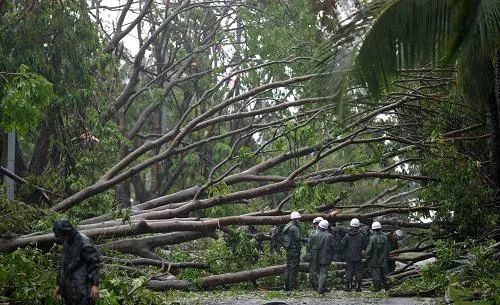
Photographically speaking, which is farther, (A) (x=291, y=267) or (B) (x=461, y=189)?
(A) (x=291, y=267)

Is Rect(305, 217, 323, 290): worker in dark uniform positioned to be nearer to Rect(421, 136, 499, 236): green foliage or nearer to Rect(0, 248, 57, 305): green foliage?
Rect(421, 136, 499, 236): green foliage

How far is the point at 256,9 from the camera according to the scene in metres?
24.3

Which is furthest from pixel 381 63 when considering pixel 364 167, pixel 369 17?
pixel 364 167

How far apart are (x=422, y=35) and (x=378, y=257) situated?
10102 mm

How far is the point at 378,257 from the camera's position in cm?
1753

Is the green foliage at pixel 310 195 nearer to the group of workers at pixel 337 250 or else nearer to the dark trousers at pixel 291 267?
the group of workers at pixel 337 250

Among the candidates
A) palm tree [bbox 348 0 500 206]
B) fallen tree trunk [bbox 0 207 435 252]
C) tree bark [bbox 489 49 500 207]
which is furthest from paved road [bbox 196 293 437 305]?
palm tree [bbox 348 0 500 206]

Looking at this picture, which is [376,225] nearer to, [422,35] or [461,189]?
[461,189]

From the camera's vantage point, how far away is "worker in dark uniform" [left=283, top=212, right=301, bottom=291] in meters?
16.9

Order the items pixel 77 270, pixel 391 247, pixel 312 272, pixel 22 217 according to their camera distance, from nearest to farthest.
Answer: pixel 77 270 → pixel 22 217 → pixel 312 272 → pixel 391 247

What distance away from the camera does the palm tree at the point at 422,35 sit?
25.5 ft

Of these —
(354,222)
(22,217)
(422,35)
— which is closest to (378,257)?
(354,222)

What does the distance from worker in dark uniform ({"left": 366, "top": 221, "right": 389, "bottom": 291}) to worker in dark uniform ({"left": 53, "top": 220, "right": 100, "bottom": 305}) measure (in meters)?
9.83

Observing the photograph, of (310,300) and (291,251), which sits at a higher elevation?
(291,251)
